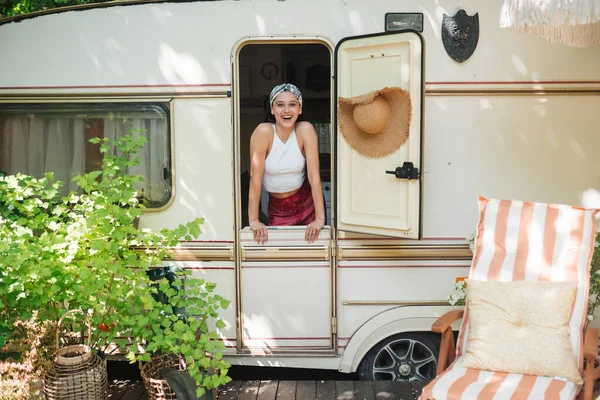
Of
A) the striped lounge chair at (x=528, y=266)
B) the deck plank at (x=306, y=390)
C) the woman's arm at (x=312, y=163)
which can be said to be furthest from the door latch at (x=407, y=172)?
the deck plank at (x=306, y=390)

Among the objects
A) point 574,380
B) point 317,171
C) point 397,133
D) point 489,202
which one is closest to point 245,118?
point 317,171

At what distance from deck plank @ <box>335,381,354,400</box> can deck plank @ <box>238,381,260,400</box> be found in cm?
53

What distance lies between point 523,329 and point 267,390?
1.71 meters

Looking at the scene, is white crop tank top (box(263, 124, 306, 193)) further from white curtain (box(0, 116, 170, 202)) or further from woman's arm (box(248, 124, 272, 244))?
white curtain (box(0, 116, 170, 202))

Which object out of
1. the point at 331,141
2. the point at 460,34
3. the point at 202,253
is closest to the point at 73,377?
the point at 202,253

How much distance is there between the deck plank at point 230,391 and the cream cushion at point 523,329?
1.54 meters

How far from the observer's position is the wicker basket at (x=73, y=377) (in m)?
3.60

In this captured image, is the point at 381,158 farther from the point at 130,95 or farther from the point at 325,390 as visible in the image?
the point at 130,95

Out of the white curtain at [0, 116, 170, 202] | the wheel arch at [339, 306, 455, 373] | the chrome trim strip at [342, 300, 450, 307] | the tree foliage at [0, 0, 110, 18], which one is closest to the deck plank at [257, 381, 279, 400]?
the wheel arch at [339, 306, 455, 373]

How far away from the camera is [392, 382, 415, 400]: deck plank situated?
160 inches

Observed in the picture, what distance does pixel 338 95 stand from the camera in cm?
414

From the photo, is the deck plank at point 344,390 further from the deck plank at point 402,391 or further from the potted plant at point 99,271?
the potted plant at point 99,271

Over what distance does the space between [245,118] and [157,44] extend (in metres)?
2.13

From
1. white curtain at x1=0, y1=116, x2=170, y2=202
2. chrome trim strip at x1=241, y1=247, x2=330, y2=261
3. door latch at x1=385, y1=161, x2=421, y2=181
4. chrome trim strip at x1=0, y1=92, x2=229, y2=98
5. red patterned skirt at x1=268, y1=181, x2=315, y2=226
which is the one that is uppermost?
chrome trim strip at x1=0, y1=92, x2=229, y2=98
